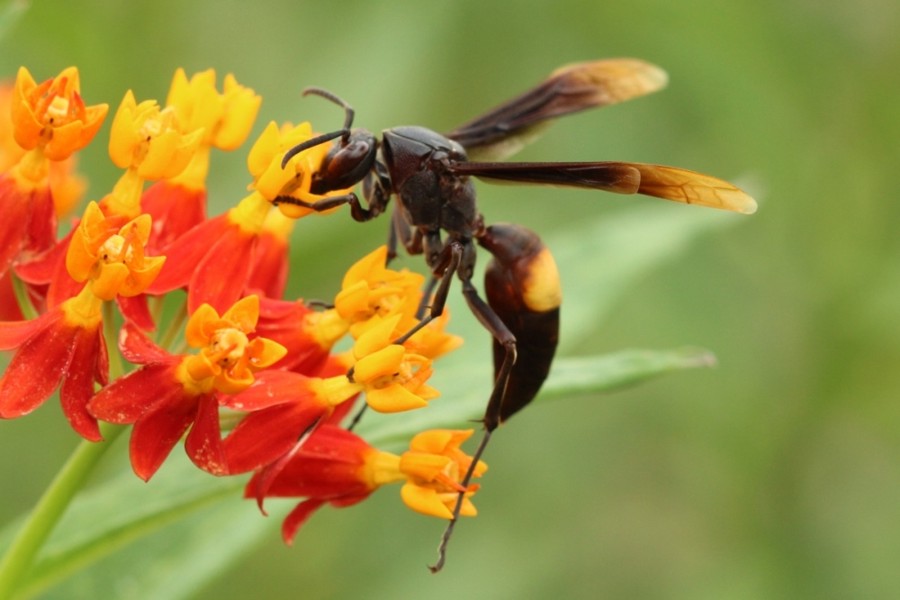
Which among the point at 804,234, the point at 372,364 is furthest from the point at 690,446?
the point at 372,364

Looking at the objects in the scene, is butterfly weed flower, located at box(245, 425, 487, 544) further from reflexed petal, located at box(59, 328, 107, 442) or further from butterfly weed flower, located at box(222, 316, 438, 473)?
reflexed petal, located at box(59, 328, 107, 442)

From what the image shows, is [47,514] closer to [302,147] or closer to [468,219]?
[302,147]

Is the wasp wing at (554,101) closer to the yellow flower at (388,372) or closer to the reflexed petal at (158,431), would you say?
the yellow flower at (388,372)

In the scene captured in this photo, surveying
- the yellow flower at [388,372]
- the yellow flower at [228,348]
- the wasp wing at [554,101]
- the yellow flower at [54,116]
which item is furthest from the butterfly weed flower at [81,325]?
the wasp wing at [554,101]

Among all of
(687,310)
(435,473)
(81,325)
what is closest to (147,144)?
(81,325)

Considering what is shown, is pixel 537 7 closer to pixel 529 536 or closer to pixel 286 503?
pixel 529 536

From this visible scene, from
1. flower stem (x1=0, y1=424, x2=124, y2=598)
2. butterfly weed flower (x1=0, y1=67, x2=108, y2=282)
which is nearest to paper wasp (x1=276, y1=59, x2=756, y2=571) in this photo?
butterfly weed flower (x1=0, y1=67, x2=108, y2=282)

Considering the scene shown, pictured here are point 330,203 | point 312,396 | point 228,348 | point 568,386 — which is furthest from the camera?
point 568,386
